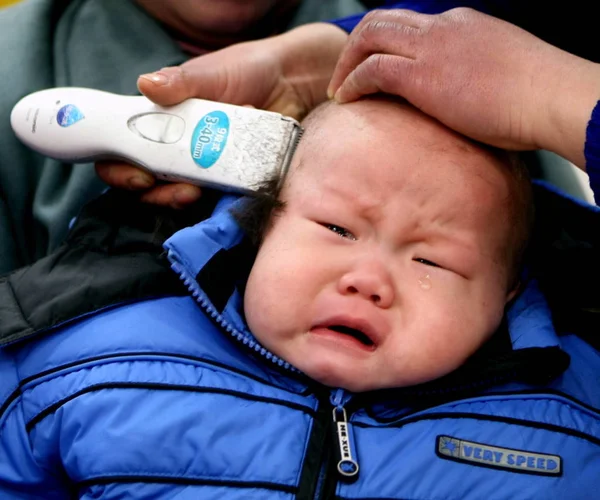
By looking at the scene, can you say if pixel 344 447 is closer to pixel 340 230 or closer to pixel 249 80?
pixel 340 230

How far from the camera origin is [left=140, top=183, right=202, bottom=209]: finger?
993 millimetres

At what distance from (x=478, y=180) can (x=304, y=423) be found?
369 mm

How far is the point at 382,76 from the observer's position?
2.90 ft

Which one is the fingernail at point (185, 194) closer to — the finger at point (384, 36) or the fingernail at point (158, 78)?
the fingernail at point (158, 78)

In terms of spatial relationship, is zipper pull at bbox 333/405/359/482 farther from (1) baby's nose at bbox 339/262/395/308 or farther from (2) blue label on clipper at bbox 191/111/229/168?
(2) blue label on clipper at bbox 191/111/229/168

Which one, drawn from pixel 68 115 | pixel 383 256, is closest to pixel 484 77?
pixel 383 256

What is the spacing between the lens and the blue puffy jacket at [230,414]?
770 mm

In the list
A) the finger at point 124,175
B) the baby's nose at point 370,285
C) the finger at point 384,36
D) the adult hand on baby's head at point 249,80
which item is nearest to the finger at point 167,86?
the adult hand on baby's head at point 249,80

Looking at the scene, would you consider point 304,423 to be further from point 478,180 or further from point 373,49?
point 373,49

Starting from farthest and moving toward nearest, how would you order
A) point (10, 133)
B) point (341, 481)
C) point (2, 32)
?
point (2, 32)
point (10, 133)
point (341, 481)

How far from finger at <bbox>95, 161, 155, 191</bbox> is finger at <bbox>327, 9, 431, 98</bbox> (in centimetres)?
32

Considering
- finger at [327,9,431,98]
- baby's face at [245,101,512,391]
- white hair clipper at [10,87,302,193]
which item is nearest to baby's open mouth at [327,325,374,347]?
baby's face at [245,101,512,391]

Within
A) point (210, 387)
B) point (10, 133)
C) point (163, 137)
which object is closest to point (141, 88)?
point (163, 137)

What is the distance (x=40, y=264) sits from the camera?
93 cm
